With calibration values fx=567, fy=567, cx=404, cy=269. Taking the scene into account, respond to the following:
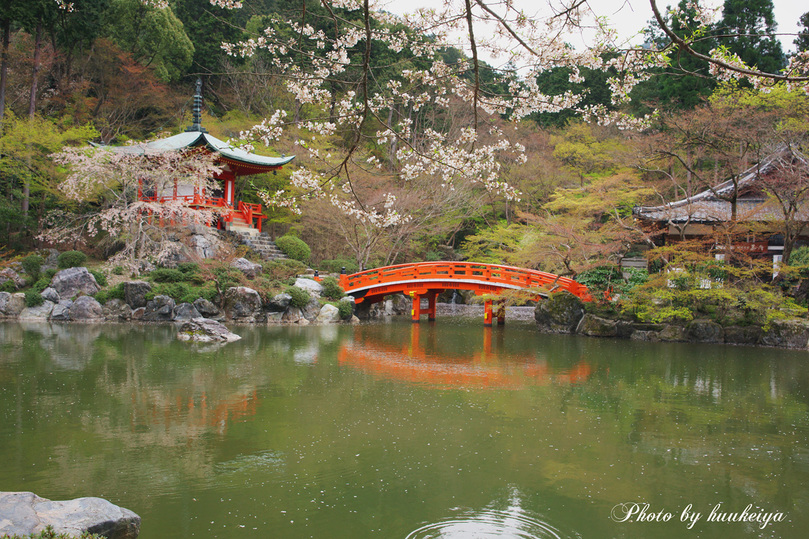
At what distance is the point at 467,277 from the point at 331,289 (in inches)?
156

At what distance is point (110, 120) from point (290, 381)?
17826mm

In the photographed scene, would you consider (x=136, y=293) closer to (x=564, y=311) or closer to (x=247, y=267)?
(x=247, y=267)

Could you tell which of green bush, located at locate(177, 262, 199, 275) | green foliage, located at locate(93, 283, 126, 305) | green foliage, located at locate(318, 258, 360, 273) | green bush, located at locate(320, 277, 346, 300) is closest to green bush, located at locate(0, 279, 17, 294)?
green foliage, located at locate(93, 283, 126, 305)

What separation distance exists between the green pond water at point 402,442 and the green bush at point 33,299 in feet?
13.7

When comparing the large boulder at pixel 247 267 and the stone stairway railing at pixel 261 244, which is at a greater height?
the stone stairway railing at pixel 261 244

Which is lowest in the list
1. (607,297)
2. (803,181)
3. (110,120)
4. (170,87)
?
(607,297)

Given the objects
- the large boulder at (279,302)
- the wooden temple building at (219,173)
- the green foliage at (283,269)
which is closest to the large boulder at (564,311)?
the large boulder at (279,302)

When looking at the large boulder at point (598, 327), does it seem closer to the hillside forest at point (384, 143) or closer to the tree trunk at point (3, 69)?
the hillside forest at point (384, 143)

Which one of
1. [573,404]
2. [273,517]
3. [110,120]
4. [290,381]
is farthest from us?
[110,120]

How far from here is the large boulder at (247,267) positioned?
51.5 ft

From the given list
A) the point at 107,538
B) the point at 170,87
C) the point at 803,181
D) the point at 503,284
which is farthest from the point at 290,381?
A: the point at 170,87

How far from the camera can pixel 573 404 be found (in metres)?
7.04

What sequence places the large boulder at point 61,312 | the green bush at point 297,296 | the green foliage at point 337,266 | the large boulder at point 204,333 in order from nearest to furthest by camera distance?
the large boulder at point 204,333, the large boulder at point 61,312, the green bush at point 297,296, the green foliage at point 337,266

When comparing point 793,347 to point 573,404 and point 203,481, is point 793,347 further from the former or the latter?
point 203,481
